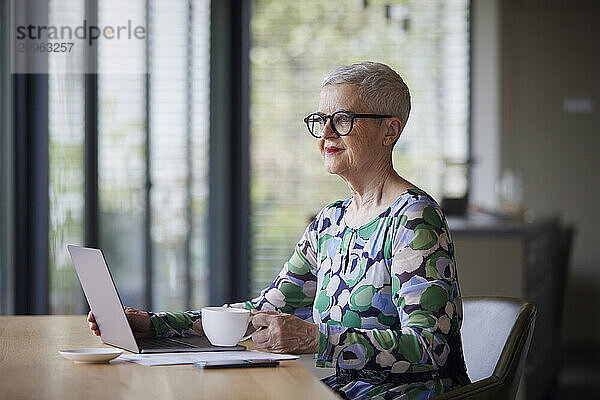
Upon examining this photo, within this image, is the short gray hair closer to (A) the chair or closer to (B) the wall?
(A) the chair

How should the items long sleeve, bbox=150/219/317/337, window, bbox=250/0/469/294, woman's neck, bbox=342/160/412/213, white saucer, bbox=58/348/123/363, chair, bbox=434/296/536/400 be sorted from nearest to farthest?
white saucer, bbox=58/348/123/363
chair, bbox=434/296/536/400
woman's neck, bbox=342/160/412/213
long sleeve, bbox=150/219/317/337
window, bbox=250/0/469/294

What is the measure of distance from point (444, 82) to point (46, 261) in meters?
3.58

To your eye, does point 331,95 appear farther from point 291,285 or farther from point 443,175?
point 443,175

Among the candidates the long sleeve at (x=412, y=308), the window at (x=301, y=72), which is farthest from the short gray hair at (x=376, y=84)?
the window at (x=301, y=72)

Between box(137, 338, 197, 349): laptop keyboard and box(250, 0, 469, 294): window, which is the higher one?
box(250, 0, 469, 294): window

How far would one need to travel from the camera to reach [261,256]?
6629mm

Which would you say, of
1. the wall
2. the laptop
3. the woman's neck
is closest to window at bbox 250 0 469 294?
the wall

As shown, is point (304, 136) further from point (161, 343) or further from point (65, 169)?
point (161, 343)

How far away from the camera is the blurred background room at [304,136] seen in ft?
16.1

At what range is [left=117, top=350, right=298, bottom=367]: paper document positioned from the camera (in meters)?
1.59

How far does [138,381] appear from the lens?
1.43 metres

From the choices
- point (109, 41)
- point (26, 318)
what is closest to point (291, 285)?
point (26, 318)

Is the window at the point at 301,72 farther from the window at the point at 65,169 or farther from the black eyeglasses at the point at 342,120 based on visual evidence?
the black eyeglasses at the point at 342,120

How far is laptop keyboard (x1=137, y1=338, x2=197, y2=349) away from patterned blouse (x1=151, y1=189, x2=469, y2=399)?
0.14 ft
